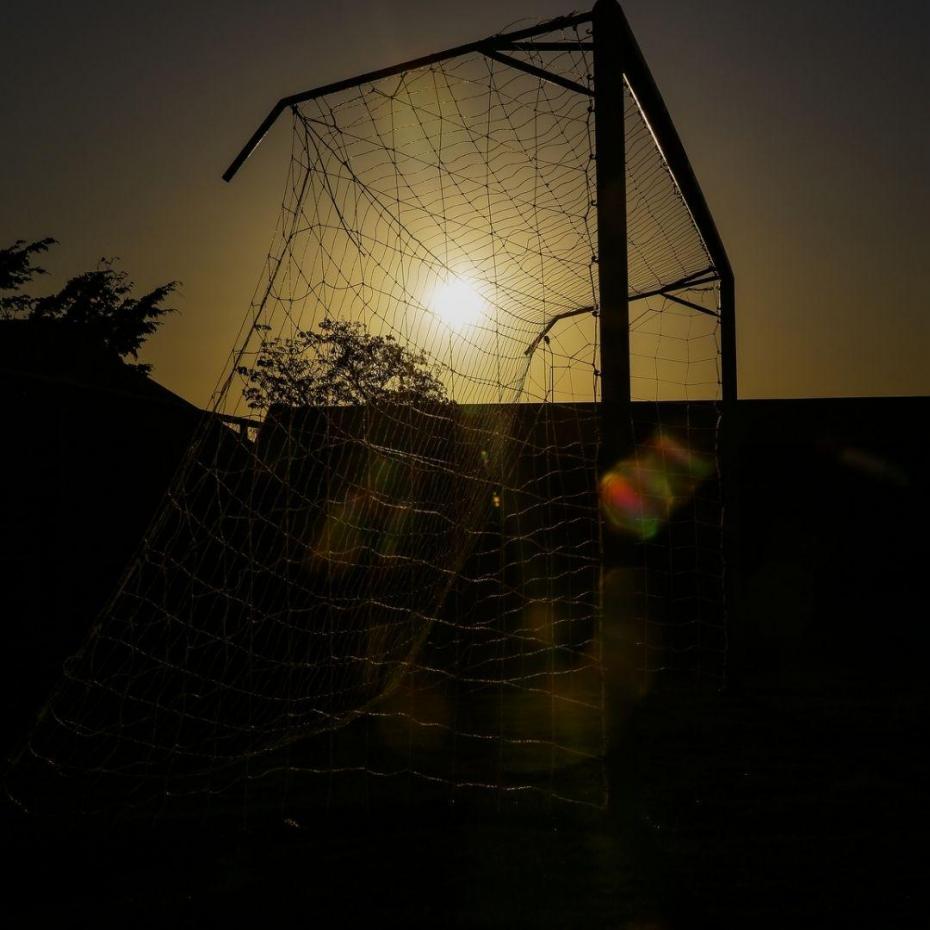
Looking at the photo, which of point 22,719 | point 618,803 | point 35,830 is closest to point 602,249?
point 618,803

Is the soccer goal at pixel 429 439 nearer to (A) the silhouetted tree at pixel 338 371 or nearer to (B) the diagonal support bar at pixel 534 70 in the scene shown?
(B) the diagonal support bar at pixel 534 70

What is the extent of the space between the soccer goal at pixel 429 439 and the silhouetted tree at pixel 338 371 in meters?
0.47

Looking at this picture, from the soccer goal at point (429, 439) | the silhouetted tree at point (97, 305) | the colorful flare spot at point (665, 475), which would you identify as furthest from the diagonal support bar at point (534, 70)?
the silhouetted tree at point (97, 305)

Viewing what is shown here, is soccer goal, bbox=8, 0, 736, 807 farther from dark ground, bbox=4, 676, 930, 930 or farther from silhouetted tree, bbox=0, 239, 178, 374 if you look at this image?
silhouetted tree, bbox=0, 239, 178, 374

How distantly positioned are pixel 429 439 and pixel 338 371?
7.36 meters

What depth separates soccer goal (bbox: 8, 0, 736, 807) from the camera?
368cm

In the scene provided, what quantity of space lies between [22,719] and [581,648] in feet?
16.9

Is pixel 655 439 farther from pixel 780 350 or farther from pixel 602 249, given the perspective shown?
pixel 602 249

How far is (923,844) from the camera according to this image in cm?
335

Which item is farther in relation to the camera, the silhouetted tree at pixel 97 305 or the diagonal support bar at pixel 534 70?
the silhouetted tree at pixel 97 305

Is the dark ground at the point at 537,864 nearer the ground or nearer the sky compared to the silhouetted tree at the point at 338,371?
nearer the ground

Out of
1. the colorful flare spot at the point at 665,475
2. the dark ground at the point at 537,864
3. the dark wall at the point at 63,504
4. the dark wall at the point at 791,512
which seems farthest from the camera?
the colorful flare spot at the point at 665,475

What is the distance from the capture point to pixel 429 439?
691 cm

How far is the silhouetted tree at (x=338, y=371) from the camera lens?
7.78 m
